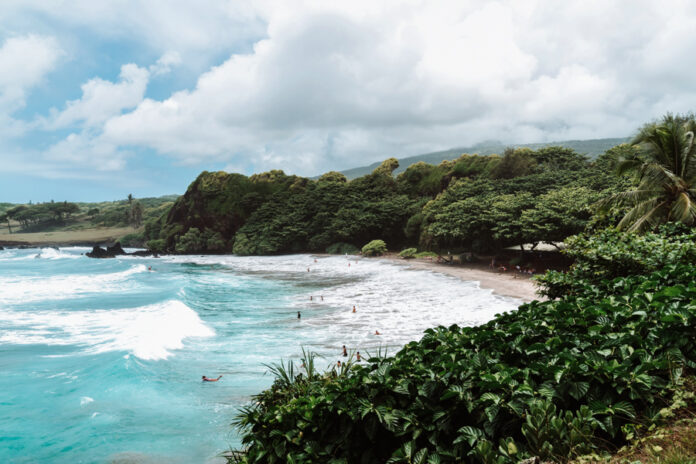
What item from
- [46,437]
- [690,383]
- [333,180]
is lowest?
[46,437]

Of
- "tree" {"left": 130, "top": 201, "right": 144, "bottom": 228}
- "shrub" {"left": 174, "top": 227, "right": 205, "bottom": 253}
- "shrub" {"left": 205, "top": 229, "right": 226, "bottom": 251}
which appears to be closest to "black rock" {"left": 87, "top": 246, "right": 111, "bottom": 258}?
"shrub" {"left": 174, "top": 227, "right": 205, "bottom": 253}

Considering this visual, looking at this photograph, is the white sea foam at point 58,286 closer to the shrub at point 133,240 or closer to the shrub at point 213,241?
the shrub at point 213,241

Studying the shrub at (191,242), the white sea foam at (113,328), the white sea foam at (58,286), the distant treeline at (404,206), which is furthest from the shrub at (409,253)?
the shrub at (191,242)

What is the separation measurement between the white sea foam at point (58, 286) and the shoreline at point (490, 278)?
31.2 meters

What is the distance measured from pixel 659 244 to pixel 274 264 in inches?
1962

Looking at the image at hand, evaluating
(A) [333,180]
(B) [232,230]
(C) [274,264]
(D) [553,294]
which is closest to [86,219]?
(B) [232,230]

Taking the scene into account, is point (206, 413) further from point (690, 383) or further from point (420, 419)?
point (690, 383)

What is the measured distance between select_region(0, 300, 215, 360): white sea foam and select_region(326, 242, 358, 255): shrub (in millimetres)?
35717

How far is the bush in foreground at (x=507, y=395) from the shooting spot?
10.6 feet

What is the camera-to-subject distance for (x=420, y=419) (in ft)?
12.1

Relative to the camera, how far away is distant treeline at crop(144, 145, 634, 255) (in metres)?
36.2

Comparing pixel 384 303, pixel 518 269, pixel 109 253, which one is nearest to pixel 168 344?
pixel 384 303

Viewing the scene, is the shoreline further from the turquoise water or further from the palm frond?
the palm frond

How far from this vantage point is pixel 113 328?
22.9 meters
